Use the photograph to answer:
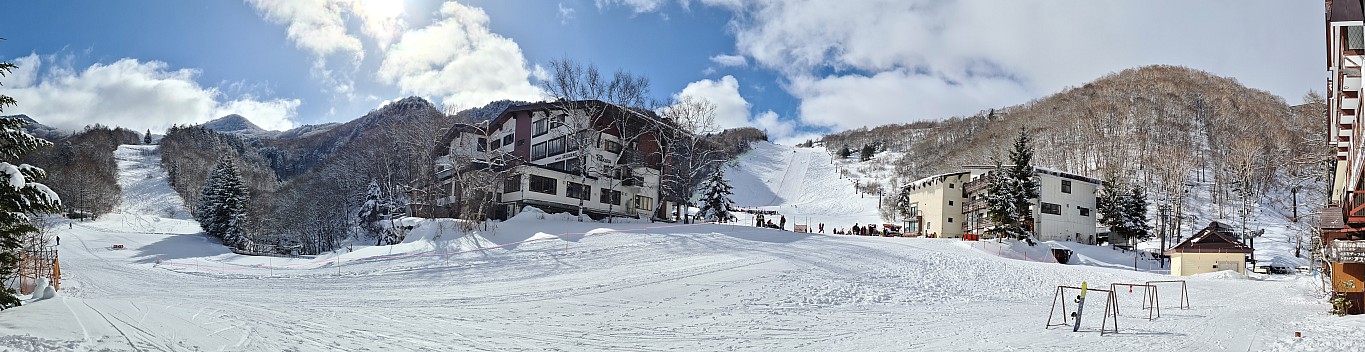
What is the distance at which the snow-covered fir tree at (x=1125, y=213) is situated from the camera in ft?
190

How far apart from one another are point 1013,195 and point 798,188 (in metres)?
80.6

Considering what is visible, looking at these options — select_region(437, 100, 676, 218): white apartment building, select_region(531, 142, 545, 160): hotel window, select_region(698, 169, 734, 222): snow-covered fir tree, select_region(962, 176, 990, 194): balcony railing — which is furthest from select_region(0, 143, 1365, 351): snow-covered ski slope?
select_region(698, 169, 734, 222): snow-covered fir tree

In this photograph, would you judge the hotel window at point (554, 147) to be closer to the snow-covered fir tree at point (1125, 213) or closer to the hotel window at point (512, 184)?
the hotel window at point (512, 184)

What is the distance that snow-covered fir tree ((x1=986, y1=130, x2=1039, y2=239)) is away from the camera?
145 feet

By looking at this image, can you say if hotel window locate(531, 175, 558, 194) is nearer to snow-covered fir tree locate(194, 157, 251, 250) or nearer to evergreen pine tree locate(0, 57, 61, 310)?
snow-covered fir tree locate(194, 157, 251, 250)

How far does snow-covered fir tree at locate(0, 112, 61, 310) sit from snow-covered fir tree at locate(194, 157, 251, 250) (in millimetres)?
48814

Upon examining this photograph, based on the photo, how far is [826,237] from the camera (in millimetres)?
37688

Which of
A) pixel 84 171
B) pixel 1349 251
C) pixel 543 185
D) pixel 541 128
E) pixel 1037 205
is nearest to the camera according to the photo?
pixel 1349 251

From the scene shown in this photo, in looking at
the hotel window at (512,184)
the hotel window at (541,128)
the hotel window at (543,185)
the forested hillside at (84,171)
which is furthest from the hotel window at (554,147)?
the forested hillside at (84,171)

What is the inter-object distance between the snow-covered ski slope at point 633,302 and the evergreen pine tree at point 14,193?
0.96 metres

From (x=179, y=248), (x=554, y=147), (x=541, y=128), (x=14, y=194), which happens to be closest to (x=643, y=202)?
(x=554, y=147)

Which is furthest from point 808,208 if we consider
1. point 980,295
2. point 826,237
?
point 980,295

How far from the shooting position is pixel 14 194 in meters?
12.1

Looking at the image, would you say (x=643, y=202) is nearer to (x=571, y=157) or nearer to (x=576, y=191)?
(x=571, y=157)
